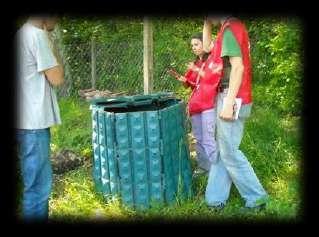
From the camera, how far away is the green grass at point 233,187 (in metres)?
3.77

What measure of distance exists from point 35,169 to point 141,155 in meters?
0.77

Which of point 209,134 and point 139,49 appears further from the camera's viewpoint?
point 139,49

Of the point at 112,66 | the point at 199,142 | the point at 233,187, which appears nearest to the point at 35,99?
the point at 199,142

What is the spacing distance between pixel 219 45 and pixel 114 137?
960mm

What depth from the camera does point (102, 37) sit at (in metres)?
8.05

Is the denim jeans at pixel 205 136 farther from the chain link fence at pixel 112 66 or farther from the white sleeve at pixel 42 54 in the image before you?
the chain link fence at pixel 112 66

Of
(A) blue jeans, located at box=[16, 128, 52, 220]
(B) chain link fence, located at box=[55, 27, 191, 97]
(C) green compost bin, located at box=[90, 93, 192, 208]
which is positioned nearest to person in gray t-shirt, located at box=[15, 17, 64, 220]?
(A) blue jeans, located at box=[16, 128, 52, 220]

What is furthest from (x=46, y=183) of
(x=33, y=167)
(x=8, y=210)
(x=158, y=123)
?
(x=158, y=123)

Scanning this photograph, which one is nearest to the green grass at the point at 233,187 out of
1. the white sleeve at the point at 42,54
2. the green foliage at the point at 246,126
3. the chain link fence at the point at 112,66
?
the green foliage at the point at 246,126

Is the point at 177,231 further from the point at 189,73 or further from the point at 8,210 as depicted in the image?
the point at 189,73

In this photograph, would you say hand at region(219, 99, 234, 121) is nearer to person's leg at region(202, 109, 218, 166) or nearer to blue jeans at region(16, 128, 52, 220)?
person's leg at region(202, 109, 218, 166)

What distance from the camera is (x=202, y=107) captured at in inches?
Answer: 160

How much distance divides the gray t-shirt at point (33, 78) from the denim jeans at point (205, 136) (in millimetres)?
1303

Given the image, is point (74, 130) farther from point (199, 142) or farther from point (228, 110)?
point (228, 110)
